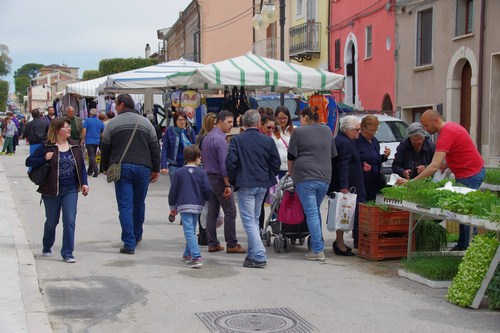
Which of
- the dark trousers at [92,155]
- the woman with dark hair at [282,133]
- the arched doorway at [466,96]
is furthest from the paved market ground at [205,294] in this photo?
the arched doorway at [466,96]

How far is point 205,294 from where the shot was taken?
6590mm

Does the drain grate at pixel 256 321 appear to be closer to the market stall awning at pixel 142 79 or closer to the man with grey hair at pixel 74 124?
the market stall awning at pixel 142 79

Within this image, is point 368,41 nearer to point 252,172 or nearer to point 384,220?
point 384,220

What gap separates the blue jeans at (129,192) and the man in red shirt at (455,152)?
3377mm

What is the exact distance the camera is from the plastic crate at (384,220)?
8.02m

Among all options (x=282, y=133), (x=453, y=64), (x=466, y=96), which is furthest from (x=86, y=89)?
(x=282, y=133)

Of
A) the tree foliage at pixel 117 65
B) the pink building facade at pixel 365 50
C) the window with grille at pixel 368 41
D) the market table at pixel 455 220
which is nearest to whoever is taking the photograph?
the market table at pixel 455 220

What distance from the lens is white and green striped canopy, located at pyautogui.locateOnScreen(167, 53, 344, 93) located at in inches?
535

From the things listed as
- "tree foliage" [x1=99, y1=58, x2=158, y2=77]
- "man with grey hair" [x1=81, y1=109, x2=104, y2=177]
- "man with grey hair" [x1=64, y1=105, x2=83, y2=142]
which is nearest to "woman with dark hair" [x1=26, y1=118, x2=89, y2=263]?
"man with grey hair" [x1=64, y1=105, x2=83, y2=142]

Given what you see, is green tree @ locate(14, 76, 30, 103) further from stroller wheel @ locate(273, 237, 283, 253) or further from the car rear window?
stroller wheel @ locate(273, 237, 283, 253)

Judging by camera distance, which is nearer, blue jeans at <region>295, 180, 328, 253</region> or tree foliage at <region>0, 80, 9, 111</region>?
blue jeans at <region>295, 180, 328, 253</region>

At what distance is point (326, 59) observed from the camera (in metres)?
30.9

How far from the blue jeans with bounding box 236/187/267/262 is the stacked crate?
4.23ft

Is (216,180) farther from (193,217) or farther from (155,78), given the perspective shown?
(155,78)
